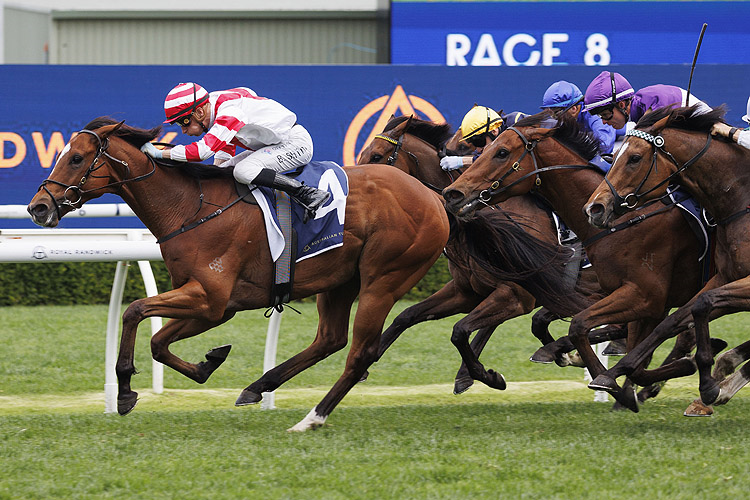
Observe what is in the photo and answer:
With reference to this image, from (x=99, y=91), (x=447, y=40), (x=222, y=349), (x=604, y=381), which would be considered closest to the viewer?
(x=604, y=381)

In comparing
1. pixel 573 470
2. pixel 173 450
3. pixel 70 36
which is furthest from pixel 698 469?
pixel 70 36

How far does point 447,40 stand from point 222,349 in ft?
25.3

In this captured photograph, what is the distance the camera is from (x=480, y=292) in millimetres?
5898

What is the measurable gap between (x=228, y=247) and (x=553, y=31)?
8060 millimetres

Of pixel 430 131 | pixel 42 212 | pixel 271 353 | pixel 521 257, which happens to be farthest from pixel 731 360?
pixel 42 212

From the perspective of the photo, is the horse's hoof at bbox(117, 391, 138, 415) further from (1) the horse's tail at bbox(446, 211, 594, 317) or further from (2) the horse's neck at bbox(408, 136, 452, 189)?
(2) the horse's neck at bbox(408, 136, 452, 189)

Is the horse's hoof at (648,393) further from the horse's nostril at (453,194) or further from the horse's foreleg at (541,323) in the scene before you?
the horse's nostril at (453,194)

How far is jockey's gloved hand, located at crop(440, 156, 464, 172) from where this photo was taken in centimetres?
598

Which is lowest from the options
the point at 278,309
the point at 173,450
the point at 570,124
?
the point at 173,450

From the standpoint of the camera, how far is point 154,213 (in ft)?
15.8

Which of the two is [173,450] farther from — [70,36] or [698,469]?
[70,36]

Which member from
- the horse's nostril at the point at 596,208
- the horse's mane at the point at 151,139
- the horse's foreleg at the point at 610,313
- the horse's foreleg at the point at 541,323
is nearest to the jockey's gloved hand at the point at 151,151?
the horse's mane at the point at 151,139

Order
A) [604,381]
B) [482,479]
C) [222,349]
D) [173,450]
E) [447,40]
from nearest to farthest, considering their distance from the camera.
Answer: [482,479] < [173,450] < [604,381] < [222,349] < [447,40]

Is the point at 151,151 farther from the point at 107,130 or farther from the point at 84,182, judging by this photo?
the point at 84,182
